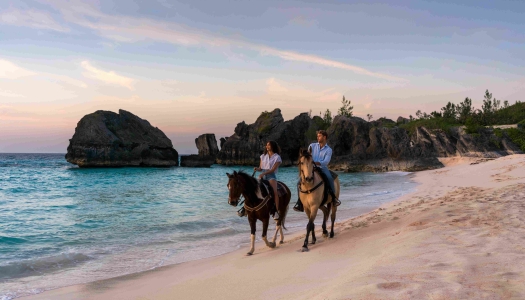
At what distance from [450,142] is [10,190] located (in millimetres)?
50445

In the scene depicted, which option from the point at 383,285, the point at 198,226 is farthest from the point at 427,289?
the point at 198,226

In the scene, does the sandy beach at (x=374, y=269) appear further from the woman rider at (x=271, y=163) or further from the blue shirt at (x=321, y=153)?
the blue shirt at (x=321, y=153)

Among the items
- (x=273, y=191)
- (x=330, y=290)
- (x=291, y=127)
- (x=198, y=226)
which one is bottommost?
(x=198, y=226)

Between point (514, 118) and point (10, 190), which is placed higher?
point (514, 118)

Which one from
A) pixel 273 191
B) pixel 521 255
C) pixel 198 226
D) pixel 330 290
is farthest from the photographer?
pixel 198 226

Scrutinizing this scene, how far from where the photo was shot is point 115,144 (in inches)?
2968

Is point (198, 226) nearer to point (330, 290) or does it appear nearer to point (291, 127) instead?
point (330, 290)

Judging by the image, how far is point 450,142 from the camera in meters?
50.6

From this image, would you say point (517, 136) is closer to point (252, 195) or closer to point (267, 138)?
point (267, 138)

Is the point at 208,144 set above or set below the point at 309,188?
above

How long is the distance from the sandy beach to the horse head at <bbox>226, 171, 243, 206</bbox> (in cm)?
127

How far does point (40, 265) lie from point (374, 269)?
7347 millimetres

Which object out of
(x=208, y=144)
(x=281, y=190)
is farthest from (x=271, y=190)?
(x=208, y=144)

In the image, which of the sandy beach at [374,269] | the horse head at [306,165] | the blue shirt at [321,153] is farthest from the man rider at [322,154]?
the sandy beach at [374,269]
